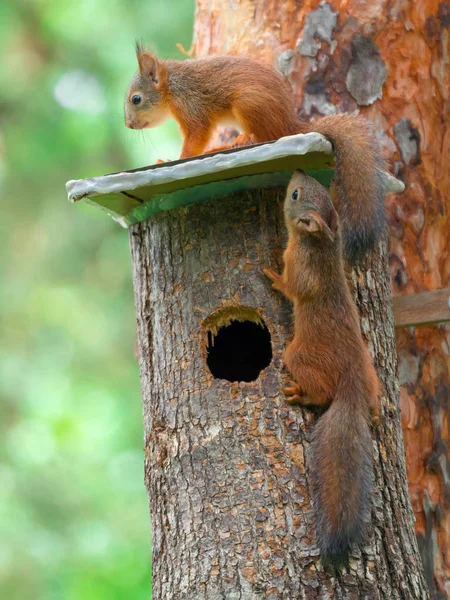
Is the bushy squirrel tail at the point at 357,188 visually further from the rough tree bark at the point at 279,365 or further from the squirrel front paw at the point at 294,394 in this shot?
the squirrel front paw at the point at 294,394

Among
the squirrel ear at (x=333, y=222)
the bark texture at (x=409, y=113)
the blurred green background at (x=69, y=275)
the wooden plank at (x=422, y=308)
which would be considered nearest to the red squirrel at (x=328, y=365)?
the squirrel ear at (x=333, y=222)

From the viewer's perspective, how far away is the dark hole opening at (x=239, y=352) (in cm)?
323

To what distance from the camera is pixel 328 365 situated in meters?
2.60

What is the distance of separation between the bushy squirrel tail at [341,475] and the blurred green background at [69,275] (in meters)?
3.49

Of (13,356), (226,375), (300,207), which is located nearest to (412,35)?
(300,207)

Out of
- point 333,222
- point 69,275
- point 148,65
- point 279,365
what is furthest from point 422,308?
point 69,275

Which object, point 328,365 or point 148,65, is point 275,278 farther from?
point 148,65

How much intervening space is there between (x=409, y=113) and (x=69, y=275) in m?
3.62

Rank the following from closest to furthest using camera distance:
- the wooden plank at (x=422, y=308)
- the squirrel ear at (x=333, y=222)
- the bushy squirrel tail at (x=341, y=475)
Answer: the bushy squirrel tail at (x=341, y=475) → the squirrel ear at (x=333, y=222) → the wooden plank at (x=422, y=308)

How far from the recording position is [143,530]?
5949mm

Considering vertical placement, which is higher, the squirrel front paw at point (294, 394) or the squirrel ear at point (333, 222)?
the squirrel ear at point (333, 222)

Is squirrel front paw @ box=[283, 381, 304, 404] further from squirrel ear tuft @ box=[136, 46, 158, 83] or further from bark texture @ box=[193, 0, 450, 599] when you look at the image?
squirrel ear tuft @ box=[136, 46, 158, 83]

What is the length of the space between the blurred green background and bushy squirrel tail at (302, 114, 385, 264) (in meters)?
3.26

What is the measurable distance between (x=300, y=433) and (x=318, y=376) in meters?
0.17
